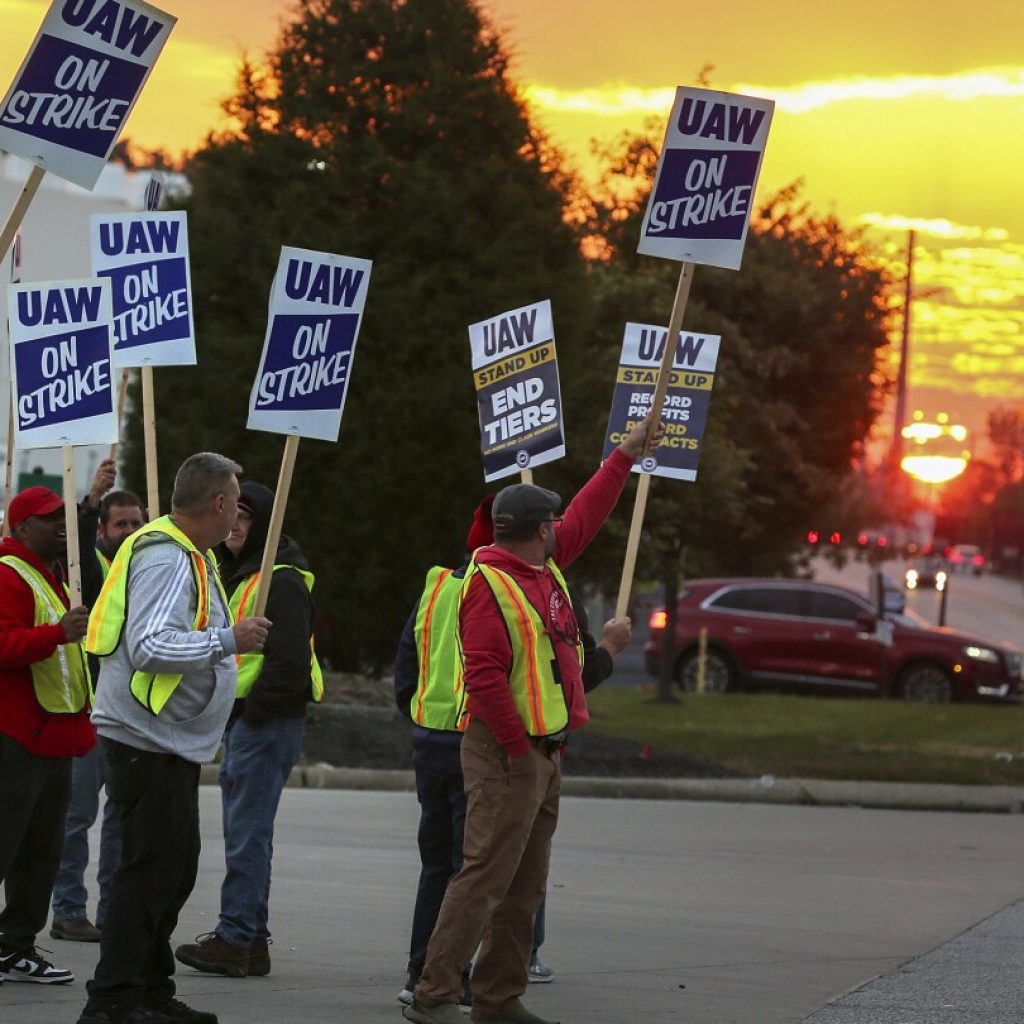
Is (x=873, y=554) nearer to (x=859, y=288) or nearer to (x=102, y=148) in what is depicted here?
(x=859, y=288)

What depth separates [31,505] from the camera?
26.1ft

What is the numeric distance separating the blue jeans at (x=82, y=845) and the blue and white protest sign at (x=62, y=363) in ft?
5.13

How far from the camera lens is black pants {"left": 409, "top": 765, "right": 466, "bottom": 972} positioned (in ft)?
26.5

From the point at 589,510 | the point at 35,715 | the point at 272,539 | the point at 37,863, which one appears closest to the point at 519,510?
the point at 589,510

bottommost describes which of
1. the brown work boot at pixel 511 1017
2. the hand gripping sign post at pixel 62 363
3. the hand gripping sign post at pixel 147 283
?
the brown work boot at pixel 511 1017

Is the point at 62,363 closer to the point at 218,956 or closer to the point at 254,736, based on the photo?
the point at 254,736

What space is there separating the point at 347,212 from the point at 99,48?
49.9 feet

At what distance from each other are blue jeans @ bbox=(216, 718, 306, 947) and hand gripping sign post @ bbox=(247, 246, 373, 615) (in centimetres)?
89

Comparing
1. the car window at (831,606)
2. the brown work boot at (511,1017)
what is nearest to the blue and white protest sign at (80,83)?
the brown work boot at (511,1017)

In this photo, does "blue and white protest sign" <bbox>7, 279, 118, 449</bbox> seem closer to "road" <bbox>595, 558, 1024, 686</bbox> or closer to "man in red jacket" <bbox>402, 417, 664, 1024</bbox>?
"man in red jacket" <bbox>402, 417, 664, 1024</bbox>

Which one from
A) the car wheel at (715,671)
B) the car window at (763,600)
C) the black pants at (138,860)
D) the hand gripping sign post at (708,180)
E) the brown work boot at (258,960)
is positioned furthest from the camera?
the car wheel at (715,671)

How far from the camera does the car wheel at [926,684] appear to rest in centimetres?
2997

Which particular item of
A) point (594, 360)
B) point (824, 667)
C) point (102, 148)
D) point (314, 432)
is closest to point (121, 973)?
point (314, 432)

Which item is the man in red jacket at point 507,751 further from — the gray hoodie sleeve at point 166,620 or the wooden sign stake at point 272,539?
A: the gray hoodie sleeve at point 166,620
